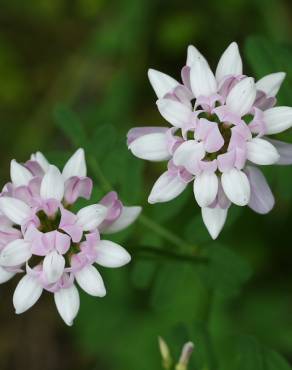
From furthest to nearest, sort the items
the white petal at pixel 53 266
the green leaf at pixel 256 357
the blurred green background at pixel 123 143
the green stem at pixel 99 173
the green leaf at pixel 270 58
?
the blurred green background at pixel 123 143 → the green stem at pixel 99 173 → the green leaf at pixel 270 58 → the green leaf at pixel 256 357 → the white petal at pixel 53 266

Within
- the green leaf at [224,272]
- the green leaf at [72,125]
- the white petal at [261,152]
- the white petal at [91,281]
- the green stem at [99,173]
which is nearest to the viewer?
the white petal at [261,152]

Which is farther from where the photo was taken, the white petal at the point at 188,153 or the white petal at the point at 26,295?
the white petal at the point at 26,295

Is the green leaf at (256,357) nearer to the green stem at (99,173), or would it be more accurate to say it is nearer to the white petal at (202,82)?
the green stem at (99,173)

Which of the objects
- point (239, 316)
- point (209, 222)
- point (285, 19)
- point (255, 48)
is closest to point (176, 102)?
point (209, 222)

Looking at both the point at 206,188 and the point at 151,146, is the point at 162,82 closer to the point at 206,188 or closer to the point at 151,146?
the point at 151,146

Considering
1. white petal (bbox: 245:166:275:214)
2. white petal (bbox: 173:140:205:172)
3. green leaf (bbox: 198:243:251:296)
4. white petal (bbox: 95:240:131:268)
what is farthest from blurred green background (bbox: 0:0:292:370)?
white petal (bbox: 173:140:205:172)

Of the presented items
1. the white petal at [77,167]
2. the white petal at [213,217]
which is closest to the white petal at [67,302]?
the white petal at [77,167]

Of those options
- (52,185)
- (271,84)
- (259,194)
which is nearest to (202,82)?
(271,84)
